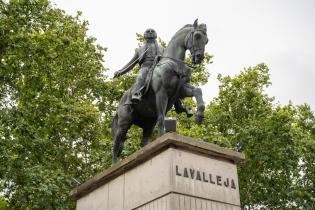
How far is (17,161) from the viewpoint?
55.5 feet

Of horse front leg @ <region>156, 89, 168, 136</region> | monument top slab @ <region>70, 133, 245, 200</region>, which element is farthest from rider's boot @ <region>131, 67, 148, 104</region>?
monument top slab @ <region>70, 133, 245, 200</region>

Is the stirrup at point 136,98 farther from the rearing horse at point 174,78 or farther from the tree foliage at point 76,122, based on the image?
the tree foliage at point 76,122

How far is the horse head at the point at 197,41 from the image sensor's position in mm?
9463

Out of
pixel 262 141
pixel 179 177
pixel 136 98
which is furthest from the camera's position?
pixel 262 141

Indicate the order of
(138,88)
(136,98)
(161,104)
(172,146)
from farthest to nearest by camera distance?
(138,88)
(136,98)
(161,104)
(172,146)

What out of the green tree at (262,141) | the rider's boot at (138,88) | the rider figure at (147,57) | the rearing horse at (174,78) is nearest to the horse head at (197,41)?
the rearing horse at (174,78)

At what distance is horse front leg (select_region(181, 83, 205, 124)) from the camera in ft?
30.3


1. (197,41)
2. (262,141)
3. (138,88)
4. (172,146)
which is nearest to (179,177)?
(172,146)

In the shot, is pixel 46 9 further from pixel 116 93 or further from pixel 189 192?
pixel 189 192

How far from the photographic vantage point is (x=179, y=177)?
25.8 feet

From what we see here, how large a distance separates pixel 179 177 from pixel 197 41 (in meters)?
2.93

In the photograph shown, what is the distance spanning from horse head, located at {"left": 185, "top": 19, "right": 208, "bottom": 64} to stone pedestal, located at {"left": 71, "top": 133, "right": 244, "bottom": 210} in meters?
1.91

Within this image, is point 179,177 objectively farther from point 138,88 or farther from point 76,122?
point 76,122

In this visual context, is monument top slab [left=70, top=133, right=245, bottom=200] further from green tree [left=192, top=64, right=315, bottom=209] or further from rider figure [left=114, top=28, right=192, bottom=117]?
green tree [left=192, top=64, right=315, bottom=209]
